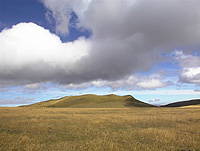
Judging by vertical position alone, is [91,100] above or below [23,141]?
above

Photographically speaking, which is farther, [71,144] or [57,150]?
[71,144]

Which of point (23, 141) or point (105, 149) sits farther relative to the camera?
point (23, 141)

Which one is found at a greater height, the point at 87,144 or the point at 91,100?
the point at 91,100

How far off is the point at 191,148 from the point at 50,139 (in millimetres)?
10575

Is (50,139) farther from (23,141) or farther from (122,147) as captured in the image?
(122,147)

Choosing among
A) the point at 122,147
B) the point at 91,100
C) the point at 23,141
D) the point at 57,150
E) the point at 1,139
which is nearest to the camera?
the point at 57,150

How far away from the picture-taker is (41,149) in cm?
1080

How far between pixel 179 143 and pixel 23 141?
1152 cm

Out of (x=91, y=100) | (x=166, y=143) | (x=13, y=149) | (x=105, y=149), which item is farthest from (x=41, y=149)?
(x=91, y=100)

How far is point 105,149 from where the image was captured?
10.8 metres

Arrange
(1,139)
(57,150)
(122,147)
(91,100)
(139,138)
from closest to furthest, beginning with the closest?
1. (57,150)
2. (122,147)
3. (1,139)
4. (139,138)
5. (91,100)

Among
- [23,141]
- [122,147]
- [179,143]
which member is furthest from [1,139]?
[179,143]

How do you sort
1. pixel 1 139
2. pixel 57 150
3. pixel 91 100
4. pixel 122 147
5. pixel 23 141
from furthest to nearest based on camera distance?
pixel 91 100
pixel 1 139
pixel 23 141
pixel 122 147
pixel 57 150

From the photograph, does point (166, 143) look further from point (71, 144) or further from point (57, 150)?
point (57, 150)
